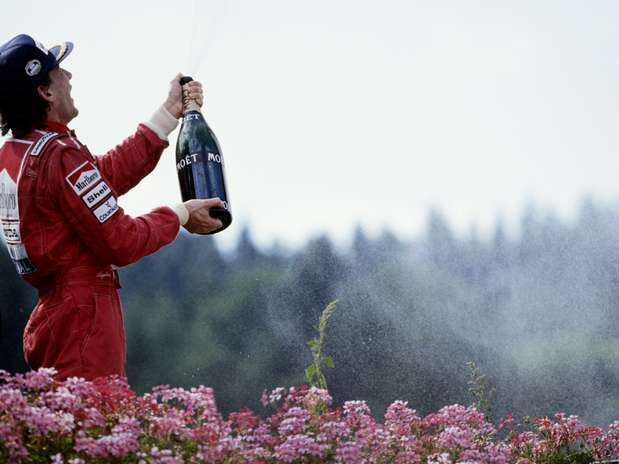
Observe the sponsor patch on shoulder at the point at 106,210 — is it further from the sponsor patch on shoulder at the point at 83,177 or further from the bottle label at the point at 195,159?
the bottle label at the point at 195,159

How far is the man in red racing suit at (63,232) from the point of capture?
8.90 feet

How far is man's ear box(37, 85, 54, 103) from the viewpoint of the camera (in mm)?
2893

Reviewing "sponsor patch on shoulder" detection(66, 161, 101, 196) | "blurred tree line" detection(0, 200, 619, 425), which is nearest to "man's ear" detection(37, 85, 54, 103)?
"sponsor patch on shoulder" detection(66, 161, 101, 196)

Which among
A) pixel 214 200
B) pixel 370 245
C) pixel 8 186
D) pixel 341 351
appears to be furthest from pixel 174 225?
pixel 370 245

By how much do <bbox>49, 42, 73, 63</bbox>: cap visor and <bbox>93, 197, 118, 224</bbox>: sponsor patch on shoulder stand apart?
528 mm

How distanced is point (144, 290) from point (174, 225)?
59.0ft

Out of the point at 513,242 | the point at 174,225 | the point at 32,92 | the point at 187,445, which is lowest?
the point at 187,445

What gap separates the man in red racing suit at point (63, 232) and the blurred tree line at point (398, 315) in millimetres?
12204

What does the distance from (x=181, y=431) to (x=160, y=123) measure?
1164mm

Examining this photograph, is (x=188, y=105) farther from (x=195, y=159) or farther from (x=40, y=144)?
(x=40, y=144)

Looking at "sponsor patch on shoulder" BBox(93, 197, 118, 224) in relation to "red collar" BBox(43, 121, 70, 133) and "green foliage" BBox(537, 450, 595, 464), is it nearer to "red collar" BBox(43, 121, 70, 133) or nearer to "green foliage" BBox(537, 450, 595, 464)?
"red collar" BBox(43, 121, 70, 133)

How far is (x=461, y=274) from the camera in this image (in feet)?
60.0

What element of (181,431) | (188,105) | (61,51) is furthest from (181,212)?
(181,431)

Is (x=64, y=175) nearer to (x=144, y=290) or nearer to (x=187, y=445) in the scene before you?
(x=187, y=445)
